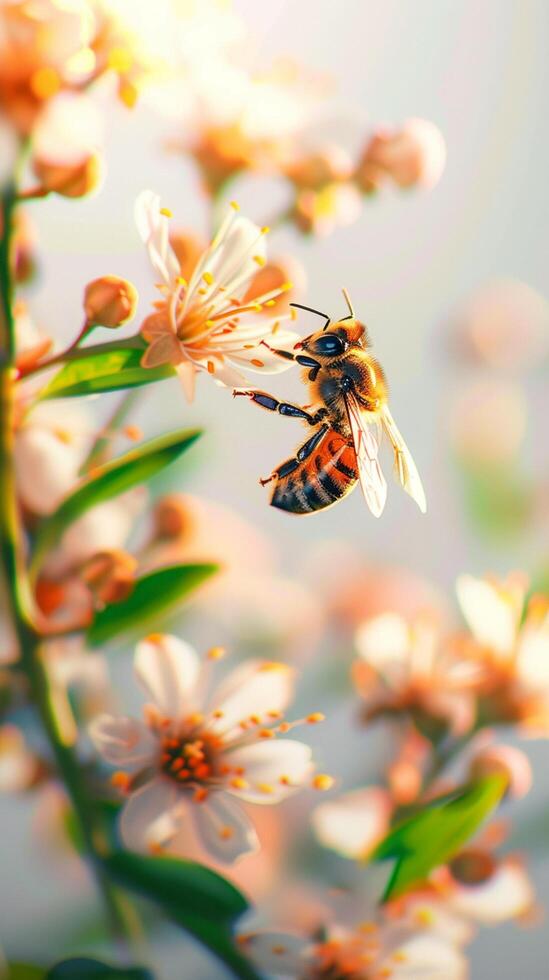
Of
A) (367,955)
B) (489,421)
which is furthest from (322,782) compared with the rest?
(489,421)

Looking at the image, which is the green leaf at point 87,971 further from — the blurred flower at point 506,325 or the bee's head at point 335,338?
→ the blurred flower at point 506,325

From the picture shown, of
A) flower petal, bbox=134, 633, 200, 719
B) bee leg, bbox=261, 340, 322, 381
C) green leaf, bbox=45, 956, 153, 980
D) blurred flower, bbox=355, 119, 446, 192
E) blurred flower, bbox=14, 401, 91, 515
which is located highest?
blurred flower, bbox=355, 119, 446, 192

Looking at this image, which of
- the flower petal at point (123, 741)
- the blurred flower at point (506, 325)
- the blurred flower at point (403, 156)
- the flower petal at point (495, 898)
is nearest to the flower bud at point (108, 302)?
the flower petal at point (123, 741)

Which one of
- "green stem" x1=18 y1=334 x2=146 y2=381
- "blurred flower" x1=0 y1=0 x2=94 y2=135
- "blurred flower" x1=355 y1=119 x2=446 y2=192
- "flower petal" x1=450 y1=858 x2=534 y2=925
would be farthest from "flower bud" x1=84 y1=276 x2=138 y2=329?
"flower petal" x1=450 y1=858 x2=534 y2=925

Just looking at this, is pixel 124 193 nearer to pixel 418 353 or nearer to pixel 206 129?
pixel 206 129

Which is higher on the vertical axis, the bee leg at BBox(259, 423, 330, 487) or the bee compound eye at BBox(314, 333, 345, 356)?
the bee compound eye at BBox(314, 333, 345, 356)

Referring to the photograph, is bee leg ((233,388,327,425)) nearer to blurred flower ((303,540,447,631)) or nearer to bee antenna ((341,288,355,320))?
bee antenna ((341,288,355,320))

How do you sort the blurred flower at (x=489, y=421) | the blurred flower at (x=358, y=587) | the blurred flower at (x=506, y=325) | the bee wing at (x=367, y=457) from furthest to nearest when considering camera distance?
the blurred flower at (x=506, y=325) < the blurred flower at (x=489, y=421) < the blurred flower at (x=358, y=587) < the bee wing at (x=367, y=457)

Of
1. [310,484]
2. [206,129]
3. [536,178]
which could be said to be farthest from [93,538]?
[536,178]
